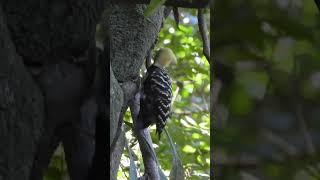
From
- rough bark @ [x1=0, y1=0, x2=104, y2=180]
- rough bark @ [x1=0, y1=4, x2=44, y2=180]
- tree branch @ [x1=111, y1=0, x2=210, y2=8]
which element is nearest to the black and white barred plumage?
tree branch @ [x1=111, y1=0, x2=210, y2=8]

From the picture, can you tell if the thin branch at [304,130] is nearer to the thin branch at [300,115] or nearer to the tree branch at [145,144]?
the thin branch at [300,115]

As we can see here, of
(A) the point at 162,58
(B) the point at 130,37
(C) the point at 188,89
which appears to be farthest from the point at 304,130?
(C) the point at 188,89

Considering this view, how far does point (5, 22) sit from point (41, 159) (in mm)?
161

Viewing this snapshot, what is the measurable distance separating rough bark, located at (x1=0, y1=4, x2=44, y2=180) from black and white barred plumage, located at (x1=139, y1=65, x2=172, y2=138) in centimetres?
99

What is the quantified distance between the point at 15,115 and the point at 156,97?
1.21 m

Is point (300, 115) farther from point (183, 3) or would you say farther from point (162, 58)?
point (162, 58)

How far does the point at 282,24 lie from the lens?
1.90 feet

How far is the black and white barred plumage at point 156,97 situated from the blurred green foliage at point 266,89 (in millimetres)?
1053

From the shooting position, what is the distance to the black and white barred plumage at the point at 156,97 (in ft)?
5.59

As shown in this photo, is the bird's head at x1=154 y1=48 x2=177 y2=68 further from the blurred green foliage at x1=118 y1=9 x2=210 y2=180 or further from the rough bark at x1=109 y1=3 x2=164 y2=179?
the rough bark at x1=109 y1=3 x2=164 y2=179

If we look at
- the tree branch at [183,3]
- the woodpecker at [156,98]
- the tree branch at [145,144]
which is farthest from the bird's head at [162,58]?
the tree branch at [183,3]

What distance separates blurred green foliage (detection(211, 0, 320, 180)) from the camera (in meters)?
0.56

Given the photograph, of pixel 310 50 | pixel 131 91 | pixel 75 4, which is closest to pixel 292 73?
pixel 310 50

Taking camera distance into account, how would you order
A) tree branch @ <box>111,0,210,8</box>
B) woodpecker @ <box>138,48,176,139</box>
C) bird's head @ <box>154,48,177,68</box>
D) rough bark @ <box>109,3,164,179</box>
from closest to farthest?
tree branch @ <box>111,0,210,8</box>, rough bark @ <box>109,3,164,179</box>, woodpecker @ <box>138,48,176,139</box>, bird's head @ <box>154,48,177,68</box>
